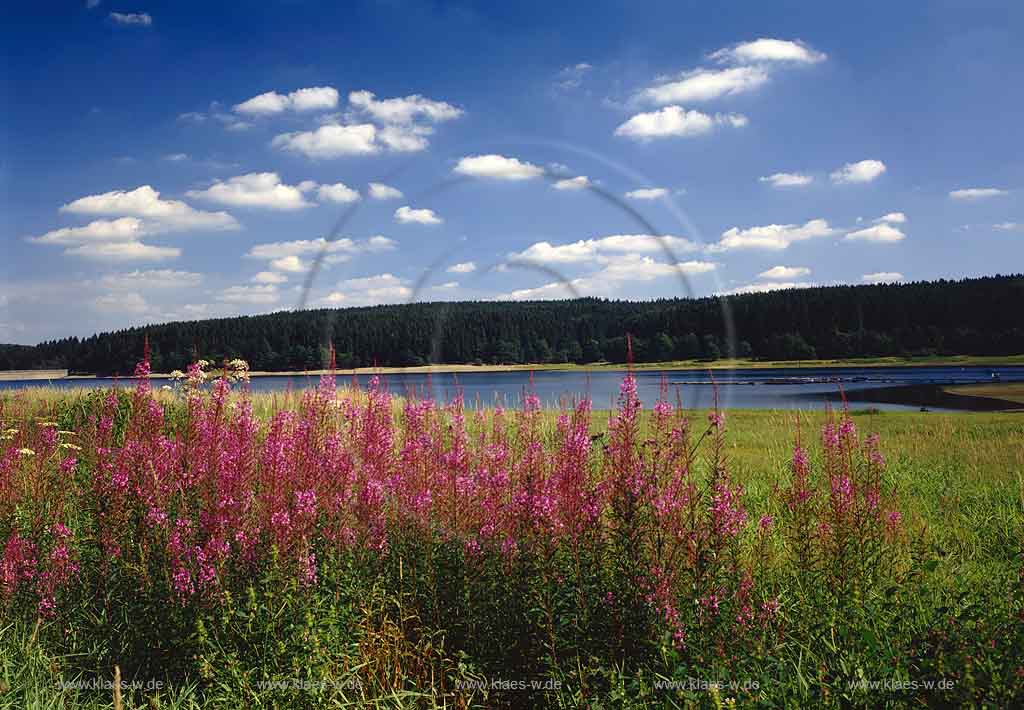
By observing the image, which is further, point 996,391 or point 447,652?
point 996,391

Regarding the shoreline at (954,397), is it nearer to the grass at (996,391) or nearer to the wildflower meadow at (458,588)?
the grass at (996,391)

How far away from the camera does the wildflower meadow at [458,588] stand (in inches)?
158

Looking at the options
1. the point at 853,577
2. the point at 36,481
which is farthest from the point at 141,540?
the point at 853,577

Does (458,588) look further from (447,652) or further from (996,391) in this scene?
(996,391)

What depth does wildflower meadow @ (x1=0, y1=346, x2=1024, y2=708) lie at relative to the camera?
158 inches

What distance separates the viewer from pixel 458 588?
4941 millimetres

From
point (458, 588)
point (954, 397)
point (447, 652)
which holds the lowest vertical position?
point (954, 397)

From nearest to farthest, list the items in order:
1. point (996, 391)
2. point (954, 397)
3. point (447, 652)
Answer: point (447, 652) < point (954, 397) < point (996, 391)

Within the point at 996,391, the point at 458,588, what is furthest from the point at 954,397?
the point at 458,588

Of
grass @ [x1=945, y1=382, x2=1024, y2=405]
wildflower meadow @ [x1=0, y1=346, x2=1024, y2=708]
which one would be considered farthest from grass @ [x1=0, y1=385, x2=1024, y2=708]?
grass @ [x1=945, y1=382, x2=1024, y2=405]

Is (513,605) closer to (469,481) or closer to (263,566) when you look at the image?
(469,481)

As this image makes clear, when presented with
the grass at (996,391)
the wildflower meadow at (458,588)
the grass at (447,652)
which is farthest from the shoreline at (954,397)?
the wildflower meadow at (458,588)

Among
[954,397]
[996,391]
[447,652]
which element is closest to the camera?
[447,652]

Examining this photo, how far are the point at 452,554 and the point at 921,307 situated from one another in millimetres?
120710
